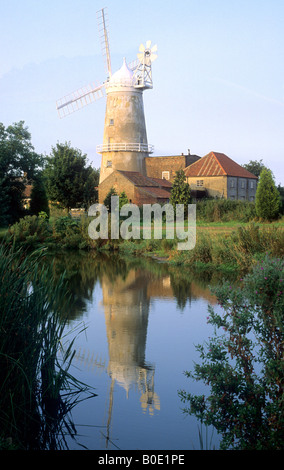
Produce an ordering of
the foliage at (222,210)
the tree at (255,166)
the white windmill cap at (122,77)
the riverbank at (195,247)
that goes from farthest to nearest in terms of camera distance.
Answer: the tree at (255,166), the white windmill cap at (122,77), the foliage at (222,210), the riverbank at (195,247)

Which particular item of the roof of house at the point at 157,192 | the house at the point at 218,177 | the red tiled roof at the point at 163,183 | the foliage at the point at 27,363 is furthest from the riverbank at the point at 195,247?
the house at the point at 218,177

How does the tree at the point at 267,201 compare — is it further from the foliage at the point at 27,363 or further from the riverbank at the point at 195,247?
the foliage at the point at 27,363

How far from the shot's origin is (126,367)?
8.23 m

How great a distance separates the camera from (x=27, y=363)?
214 inches

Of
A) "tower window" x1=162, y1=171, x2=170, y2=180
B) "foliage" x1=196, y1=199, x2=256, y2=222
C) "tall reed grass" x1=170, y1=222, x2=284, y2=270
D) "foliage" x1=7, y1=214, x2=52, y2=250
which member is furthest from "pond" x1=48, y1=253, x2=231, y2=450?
"tower window" x1=162, y1=171, x2=170, y2=180

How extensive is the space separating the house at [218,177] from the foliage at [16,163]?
51.3ft

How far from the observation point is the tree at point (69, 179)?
1834 inches

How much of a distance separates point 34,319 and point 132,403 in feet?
6.44

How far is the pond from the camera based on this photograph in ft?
19.7
